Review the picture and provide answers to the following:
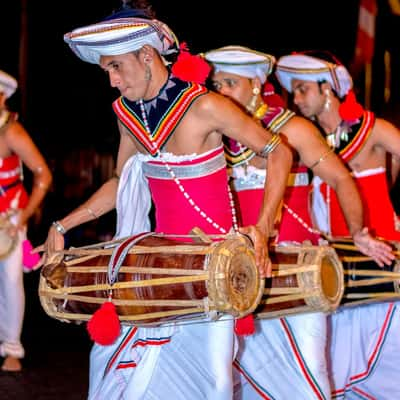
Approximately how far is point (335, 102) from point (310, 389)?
A: 1591 mm

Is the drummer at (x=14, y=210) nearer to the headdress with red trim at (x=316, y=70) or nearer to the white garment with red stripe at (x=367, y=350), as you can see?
the headdress with red trim at (x=316, y=70)

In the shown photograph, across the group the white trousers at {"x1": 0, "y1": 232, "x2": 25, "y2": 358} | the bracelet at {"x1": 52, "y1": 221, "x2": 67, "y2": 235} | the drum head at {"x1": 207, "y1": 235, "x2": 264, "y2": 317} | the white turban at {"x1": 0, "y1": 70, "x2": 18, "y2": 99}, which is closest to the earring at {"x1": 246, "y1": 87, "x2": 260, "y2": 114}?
the bracelet at {"x1": 52, "y1": 221, "x2": 67, "y2": 235}

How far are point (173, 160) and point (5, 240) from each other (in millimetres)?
2225

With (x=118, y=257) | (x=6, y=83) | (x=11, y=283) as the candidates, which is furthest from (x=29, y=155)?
(x=118, y=257)

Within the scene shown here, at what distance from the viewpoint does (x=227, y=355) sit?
320 centimetres

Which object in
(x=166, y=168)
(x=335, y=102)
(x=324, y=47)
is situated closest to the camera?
(x=166, y=168)

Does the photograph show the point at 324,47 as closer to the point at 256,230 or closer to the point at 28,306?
the point at 28,306

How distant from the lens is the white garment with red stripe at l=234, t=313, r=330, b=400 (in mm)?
3709

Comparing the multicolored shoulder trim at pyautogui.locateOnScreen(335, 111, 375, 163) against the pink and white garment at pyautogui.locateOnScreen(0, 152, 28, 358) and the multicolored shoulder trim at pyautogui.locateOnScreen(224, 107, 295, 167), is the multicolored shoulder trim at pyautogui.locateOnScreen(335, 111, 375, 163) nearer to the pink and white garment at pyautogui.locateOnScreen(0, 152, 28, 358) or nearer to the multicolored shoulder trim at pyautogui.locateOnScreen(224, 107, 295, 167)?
the multicolored shoulder trim at pyautogui.locateOnScreen(224, 107, 295, 167)

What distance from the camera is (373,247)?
12.3 feet

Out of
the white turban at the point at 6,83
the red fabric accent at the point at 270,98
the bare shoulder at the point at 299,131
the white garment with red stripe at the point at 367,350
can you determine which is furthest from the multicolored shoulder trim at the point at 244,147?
the white turban at the point at 6,83

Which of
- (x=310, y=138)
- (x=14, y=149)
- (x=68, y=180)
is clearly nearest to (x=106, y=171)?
(x=68, y=180)

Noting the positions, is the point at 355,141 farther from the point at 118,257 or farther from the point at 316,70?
the point at 118,257

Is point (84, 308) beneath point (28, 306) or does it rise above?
above
